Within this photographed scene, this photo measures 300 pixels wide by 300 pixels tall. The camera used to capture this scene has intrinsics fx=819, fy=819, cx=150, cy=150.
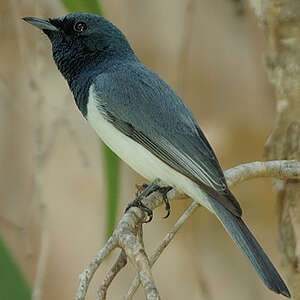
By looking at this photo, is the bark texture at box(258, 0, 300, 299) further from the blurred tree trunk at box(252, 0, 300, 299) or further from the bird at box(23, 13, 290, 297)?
the bird at box(23, 13, 290, 297)

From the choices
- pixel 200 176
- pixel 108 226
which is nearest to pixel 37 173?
pixel 108 226

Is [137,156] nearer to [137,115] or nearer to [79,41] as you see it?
[137,115]

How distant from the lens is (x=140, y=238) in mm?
2498

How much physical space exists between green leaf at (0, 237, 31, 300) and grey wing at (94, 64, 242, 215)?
2.12ft

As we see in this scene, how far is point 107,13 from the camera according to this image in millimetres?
4938

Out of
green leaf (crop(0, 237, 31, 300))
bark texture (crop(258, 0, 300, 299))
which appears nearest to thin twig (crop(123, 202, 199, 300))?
green leaf (crop(0, 237, 31, 300))

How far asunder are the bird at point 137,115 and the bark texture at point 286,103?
399 mm

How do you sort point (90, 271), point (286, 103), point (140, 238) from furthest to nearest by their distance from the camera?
point (286, 103)
point (140, 238)
point (90, 271)

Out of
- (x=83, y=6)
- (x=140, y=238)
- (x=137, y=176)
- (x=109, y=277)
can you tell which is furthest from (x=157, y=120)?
(x=137, y=176)

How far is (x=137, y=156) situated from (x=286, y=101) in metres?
0.66

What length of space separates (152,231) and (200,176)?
2.62 meters

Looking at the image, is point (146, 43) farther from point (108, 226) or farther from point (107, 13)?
point (108, 226)

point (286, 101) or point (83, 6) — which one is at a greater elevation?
point (83, 6)

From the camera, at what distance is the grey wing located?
9.26ft
